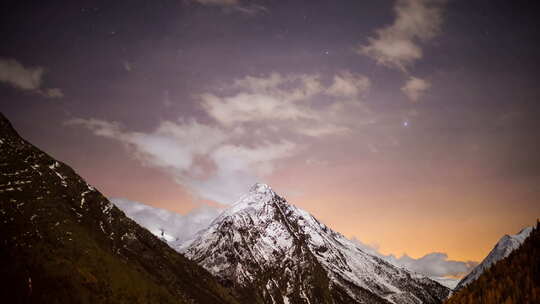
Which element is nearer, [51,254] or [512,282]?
[512,282]

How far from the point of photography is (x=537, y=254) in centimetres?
2122

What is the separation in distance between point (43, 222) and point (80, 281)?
44853mm

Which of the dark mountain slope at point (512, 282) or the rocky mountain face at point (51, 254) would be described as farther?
the rocky mountain face at point (51, 254)

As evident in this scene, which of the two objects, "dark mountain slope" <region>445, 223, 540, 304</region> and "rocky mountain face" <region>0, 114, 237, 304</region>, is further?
"rocky mountain face" <region>0, 114, 237, 304</region>

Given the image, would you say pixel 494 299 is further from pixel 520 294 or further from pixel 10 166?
pixel 10 166

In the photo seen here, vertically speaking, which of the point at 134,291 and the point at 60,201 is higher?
the point at 60,201

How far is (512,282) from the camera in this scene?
63.5 feet

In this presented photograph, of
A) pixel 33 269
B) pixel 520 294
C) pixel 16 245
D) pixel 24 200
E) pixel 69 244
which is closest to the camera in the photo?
pixel 520 294

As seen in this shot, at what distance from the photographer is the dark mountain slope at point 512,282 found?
18.3 metres

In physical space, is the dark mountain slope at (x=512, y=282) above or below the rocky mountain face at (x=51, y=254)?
above

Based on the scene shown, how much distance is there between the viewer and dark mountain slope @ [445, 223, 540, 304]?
1834 cm

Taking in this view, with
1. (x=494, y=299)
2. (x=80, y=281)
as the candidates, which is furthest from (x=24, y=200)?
(x=494, y=299)

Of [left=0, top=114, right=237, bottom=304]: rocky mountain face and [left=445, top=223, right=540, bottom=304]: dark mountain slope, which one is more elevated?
[left=445, top=223, right=540, bottom=304]: dark mountain slope

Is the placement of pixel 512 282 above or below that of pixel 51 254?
above
